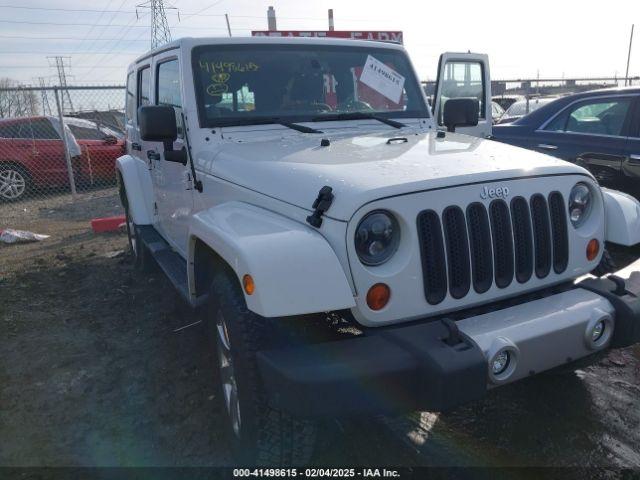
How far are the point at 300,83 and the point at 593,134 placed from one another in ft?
12.8

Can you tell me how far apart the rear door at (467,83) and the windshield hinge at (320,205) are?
7.52ft

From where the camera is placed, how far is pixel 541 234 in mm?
2555

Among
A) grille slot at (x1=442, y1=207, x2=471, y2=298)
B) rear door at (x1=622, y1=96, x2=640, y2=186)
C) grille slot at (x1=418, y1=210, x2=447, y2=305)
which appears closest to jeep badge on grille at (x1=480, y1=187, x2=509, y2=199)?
grille slot at (x1=442, y1=207, x2=471, y2=298)

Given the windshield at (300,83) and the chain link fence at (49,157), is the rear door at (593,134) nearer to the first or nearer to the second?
the windshield at (300,83)

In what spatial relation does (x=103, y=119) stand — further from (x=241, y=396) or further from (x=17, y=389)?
(x=241, y=396)

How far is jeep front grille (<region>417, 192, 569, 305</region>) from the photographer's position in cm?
228

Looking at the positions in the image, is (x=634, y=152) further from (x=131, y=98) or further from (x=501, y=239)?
(x=131, y=98)

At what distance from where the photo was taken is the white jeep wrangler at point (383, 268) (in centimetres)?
204

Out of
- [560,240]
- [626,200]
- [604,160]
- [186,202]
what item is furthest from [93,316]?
[604,160]

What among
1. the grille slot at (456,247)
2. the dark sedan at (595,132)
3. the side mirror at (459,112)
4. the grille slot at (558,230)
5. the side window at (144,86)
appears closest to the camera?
the grille slot at (456,247)

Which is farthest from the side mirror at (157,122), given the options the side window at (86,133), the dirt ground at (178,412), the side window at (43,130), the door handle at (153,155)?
the side window at (86,133)

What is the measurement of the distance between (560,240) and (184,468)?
2127 millimetres

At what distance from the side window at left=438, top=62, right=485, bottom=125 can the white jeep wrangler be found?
2.22m

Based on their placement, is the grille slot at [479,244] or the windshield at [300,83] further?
the windshield at [300,83]
